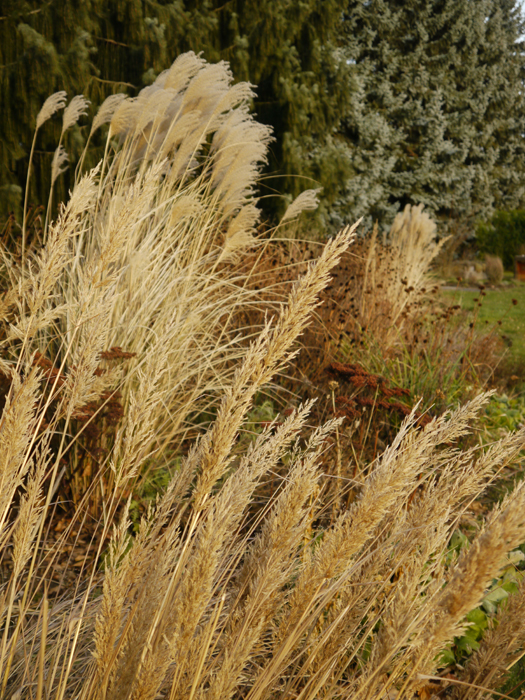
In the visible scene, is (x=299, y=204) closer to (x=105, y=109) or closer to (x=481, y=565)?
(x=105, y=109)

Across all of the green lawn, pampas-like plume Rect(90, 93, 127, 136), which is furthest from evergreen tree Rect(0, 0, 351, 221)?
the green lawn

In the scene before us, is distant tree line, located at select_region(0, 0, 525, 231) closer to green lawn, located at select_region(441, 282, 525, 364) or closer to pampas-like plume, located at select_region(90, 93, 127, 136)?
pampas-like plume, located at select_region(90, 93, 127, 136)

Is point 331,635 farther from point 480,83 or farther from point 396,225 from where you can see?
point 480,83

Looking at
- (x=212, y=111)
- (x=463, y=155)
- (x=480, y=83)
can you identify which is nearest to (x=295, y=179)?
(x=212, y=111)

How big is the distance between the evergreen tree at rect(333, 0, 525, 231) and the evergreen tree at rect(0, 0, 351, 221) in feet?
20.0

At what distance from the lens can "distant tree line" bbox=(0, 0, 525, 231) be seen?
680 centimetres

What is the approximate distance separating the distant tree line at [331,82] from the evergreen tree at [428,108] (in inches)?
1.9

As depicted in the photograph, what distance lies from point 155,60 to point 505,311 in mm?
6819

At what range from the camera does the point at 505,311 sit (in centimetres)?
1018

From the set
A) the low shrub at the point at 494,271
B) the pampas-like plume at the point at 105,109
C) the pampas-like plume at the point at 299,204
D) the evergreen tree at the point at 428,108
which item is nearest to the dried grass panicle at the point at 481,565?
the pampas-like plume at the point at 299,204

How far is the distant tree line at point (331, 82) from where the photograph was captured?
6.80 meters

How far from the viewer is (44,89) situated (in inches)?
254

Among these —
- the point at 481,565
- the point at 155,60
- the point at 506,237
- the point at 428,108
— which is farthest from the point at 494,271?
the point at 481,565

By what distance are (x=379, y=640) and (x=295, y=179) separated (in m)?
8.56
